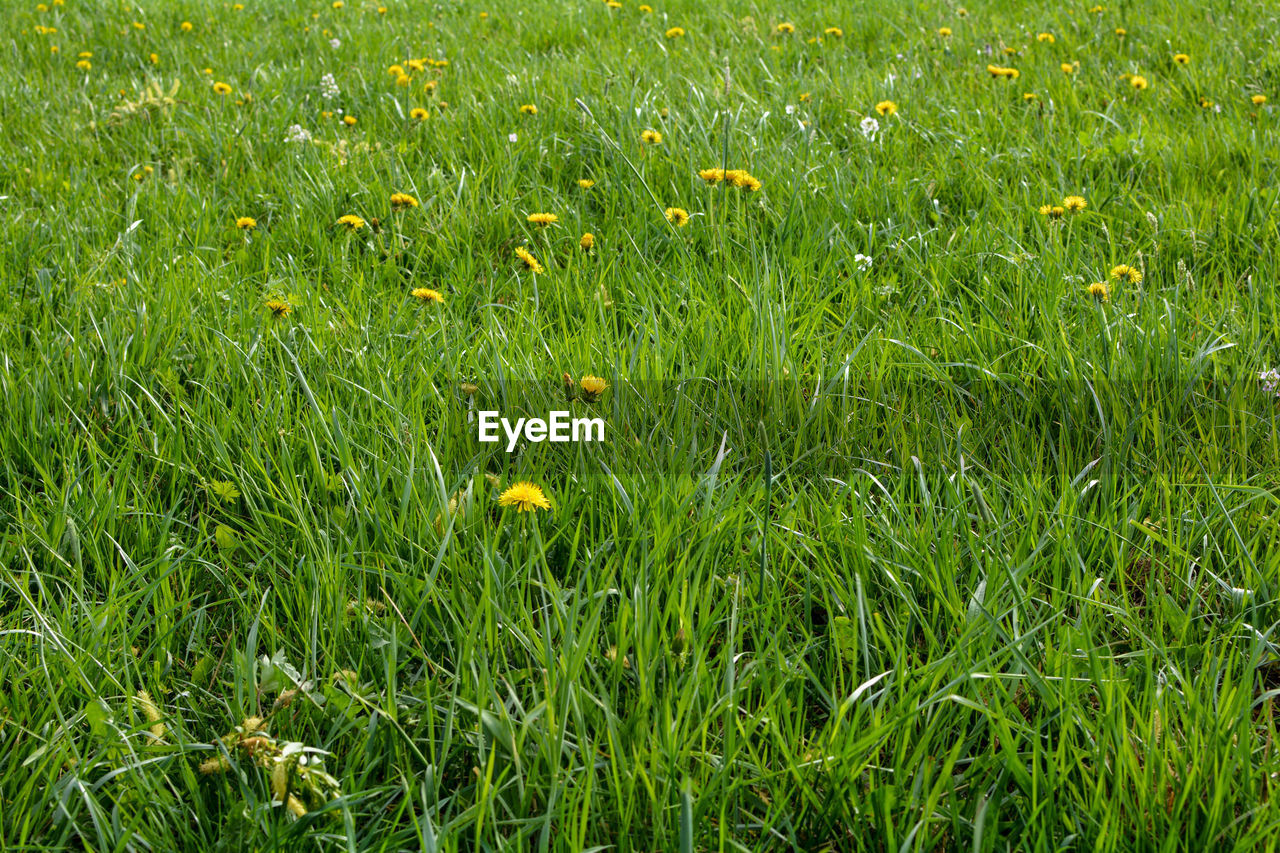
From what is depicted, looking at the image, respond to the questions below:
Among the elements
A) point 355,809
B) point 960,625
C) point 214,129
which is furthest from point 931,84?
point 355,809

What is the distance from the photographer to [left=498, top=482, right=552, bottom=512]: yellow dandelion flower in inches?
64.3

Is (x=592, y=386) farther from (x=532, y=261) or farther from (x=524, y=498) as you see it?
(x=532, y=261)

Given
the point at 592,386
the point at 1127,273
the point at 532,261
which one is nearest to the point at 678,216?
the point at 532,261

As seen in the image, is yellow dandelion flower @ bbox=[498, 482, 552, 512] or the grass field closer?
the grass field

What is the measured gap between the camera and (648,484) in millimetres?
1743

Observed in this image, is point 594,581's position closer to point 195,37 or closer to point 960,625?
point 960,625

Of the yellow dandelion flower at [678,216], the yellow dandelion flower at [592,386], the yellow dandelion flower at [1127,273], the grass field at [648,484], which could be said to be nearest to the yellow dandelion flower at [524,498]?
the grass field at [648,484]

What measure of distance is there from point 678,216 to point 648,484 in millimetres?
1311

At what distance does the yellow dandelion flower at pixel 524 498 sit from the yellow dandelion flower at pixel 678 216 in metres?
1.35

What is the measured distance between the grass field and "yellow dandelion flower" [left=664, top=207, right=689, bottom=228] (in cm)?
4

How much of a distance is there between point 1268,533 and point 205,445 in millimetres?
2002

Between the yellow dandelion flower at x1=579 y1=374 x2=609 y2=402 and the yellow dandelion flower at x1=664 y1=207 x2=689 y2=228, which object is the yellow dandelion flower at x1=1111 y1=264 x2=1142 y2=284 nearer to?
the yellow dandelion flower at x1=664 y1=207 x2=689 y2=228

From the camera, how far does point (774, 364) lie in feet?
6.85

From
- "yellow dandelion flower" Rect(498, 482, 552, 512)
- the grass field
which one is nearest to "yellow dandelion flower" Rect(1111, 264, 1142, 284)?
the grass field
